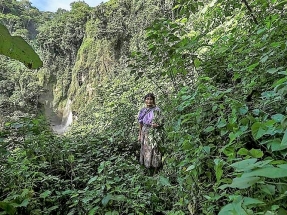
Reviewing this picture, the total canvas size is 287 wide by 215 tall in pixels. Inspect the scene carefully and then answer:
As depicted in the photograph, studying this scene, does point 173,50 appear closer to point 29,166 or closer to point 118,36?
point 29,166

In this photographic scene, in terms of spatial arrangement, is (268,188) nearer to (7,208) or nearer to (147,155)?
(7,208)

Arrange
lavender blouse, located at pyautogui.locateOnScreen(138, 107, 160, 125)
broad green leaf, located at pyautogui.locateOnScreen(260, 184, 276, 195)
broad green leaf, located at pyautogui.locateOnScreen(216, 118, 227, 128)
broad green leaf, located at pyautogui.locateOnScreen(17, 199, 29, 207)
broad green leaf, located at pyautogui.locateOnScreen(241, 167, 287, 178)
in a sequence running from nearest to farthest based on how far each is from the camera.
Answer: broad green leaf, located at pyautogui.locateOnScreen(241, 167, 287, 178)
broad green leaf, located at pyautogui.locateOnScreen(260, 184, 276, 195)
broad green leaf, located at pyautogui.locateOnScreen(216, 118, 227, 128)
broad green leaf, located at pyautogui.locateOnScreen(17, 199, 29, 207)
lavender blouse, located at pyautogui.locateOnScreen(138, 107, 160, 125)

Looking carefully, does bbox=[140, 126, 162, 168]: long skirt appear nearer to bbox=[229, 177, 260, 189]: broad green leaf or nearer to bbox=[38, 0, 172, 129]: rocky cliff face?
bbox=[229, 177, 260, 189]: broad green leaf

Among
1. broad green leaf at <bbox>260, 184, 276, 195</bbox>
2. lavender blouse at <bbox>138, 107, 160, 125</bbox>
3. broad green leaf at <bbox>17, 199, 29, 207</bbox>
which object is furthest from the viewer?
lavender blouse at <bbox>138, 107, 160, 125</bbox>

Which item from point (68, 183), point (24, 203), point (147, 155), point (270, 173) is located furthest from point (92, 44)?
point (270, 173)

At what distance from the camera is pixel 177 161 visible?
177 cm

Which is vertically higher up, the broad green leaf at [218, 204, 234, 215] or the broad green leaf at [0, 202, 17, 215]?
the broad green leaf at [218, 204, 234, 215]

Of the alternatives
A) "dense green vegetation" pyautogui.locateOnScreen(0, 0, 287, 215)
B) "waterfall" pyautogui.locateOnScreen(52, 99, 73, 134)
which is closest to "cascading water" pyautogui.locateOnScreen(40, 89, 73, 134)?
"waterfall" pyautogui.locateOnScreen(52, 99, 73, 134)

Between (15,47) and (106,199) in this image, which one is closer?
(15,47)

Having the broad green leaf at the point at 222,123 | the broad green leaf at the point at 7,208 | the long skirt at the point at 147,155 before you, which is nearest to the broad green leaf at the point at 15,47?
the broad green leaf at the point at 7,208

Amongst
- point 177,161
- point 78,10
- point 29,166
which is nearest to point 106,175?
point 177,161

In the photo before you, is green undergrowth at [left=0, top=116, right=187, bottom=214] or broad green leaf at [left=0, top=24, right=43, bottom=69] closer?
broad green leaf at [left=0, top=24, right=43, bottom=69]

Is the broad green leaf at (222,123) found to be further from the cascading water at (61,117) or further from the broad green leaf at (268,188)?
the cascading water at (61,117)

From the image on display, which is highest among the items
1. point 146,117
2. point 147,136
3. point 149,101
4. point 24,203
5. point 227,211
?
point 149,101
